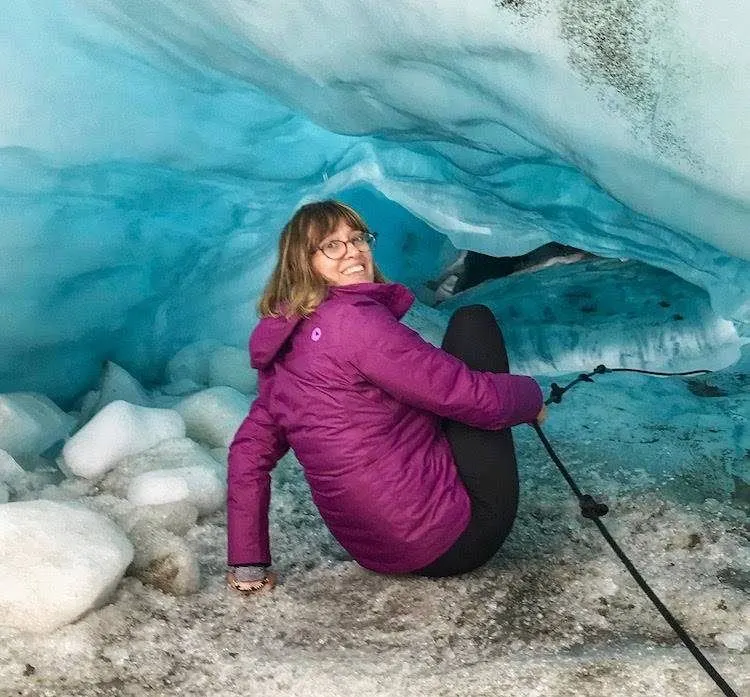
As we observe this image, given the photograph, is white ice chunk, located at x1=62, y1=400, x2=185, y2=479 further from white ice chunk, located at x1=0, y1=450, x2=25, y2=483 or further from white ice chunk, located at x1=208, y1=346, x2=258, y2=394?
white ice chunk, located at x1=208, y1=346, x2=258, y2=394

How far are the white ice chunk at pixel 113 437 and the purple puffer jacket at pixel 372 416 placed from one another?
1.87 feet

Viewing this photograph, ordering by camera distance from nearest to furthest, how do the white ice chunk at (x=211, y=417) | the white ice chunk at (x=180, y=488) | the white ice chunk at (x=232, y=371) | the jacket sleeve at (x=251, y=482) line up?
the jacket sleeve at (x=251, y=482) < the white ice chunk at (x=180, y=488) < the white ice chunk at (x=211, y=417) < the white ice chunk at (x=232, y=371)

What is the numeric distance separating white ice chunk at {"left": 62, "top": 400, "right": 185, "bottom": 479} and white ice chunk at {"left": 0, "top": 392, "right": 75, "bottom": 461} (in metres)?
0.08

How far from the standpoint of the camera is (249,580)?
118 cm

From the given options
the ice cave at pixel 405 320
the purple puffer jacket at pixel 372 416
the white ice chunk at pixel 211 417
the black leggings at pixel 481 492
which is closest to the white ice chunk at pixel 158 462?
the ice cave at pixel 405 320

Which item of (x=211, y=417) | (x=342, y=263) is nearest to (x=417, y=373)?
(x=342, y=263)

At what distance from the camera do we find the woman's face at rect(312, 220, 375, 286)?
1.10 metres

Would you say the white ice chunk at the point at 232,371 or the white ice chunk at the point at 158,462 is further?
the white ice chunk at the point at 232,371

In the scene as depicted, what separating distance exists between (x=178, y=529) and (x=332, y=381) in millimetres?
531

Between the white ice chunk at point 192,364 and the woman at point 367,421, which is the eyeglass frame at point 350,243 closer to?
the woman at point 367,421

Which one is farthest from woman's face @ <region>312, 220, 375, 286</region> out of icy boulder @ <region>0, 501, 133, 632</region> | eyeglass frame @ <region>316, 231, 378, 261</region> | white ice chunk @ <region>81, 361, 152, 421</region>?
white ice chunk @ <region>81, 361, 152, 421</region>

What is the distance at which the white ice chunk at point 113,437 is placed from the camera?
161 cm

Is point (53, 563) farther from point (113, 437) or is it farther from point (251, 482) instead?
point (113, 437)

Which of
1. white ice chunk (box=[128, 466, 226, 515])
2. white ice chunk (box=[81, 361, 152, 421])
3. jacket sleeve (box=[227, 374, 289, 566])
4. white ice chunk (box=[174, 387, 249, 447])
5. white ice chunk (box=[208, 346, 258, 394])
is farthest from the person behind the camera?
white ice chunk (box=[208, 346, 258, 394])
